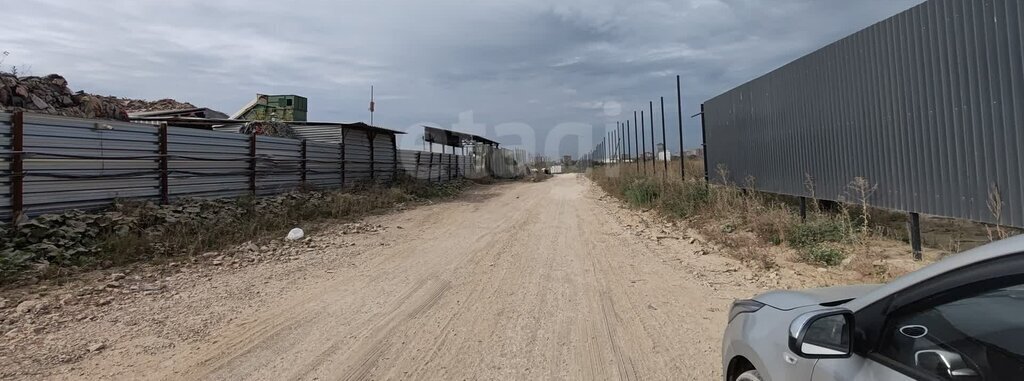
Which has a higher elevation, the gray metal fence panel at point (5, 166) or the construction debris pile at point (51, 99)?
the construction debris pile at point (51, 99)

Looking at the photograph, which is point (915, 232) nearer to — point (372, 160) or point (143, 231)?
point (143, 231)

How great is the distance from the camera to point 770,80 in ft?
34.3

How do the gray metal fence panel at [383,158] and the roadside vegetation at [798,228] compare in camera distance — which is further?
the gray metal fence panel at [383,158]

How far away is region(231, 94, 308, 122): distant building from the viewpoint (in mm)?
24531

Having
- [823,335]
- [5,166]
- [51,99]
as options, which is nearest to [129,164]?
[5,166]

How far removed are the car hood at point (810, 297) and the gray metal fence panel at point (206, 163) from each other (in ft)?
38.0

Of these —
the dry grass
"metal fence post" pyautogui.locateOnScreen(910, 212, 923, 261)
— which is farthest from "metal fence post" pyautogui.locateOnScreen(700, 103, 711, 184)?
"metal fence post" pyautogui.locateOnScreen(910, 212, 923, 261)

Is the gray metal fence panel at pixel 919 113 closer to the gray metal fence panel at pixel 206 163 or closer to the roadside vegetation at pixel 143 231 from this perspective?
the roadside vegetation at pixel 143 231

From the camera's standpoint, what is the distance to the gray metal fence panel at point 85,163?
821 centimetres

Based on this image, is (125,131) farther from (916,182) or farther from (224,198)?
(916,182)

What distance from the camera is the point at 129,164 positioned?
32.3 ft

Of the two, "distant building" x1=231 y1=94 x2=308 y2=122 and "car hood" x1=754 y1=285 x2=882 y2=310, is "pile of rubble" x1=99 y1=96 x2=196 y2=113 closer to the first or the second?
"distant building" x1=231 y1=94 x2=308 y2=122

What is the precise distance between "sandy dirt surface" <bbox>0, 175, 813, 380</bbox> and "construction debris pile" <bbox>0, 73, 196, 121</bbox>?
27.5 ft

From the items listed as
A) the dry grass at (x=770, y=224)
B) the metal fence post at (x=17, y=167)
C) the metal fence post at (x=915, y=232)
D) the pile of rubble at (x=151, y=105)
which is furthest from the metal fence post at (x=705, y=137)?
the pile of rubble at (x=151, y=105)
